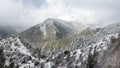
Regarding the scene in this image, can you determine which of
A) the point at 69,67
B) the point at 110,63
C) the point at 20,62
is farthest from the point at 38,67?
the point at 20,62

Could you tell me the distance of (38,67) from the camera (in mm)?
121750

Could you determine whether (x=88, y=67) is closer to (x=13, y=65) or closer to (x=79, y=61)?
(x=79, y=61)

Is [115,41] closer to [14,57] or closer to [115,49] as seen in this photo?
[115,49]

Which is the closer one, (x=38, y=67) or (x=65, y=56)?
(x=65, y=56)

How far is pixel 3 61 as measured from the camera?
583ft

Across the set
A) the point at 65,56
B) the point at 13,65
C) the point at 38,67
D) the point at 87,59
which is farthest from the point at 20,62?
the point at 87,59

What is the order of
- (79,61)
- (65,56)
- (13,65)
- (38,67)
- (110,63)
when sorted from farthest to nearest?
1. (13,65)
2. (38,67)
3. (65,56)
4. (79,61)
5. (110,63)

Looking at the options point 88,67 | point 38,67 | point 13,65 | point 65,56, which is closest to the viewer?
point 88,67

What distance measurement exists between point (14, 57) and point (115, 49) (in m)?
115

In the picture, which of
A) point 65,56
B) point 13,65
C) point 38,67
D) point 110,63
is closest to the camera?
point 110,63

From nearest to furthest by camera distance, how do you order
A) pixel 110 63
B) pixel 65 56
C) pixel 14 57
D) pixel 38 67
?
pixel 110 63 → pixel 65 56 → pixel 38 67 → pixel 14 57

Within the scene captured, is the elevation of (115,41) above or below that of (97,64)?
above

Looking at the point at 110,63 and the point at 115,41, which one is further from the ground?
the point at 115,41

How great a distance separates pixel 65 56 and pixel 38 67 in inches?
845
